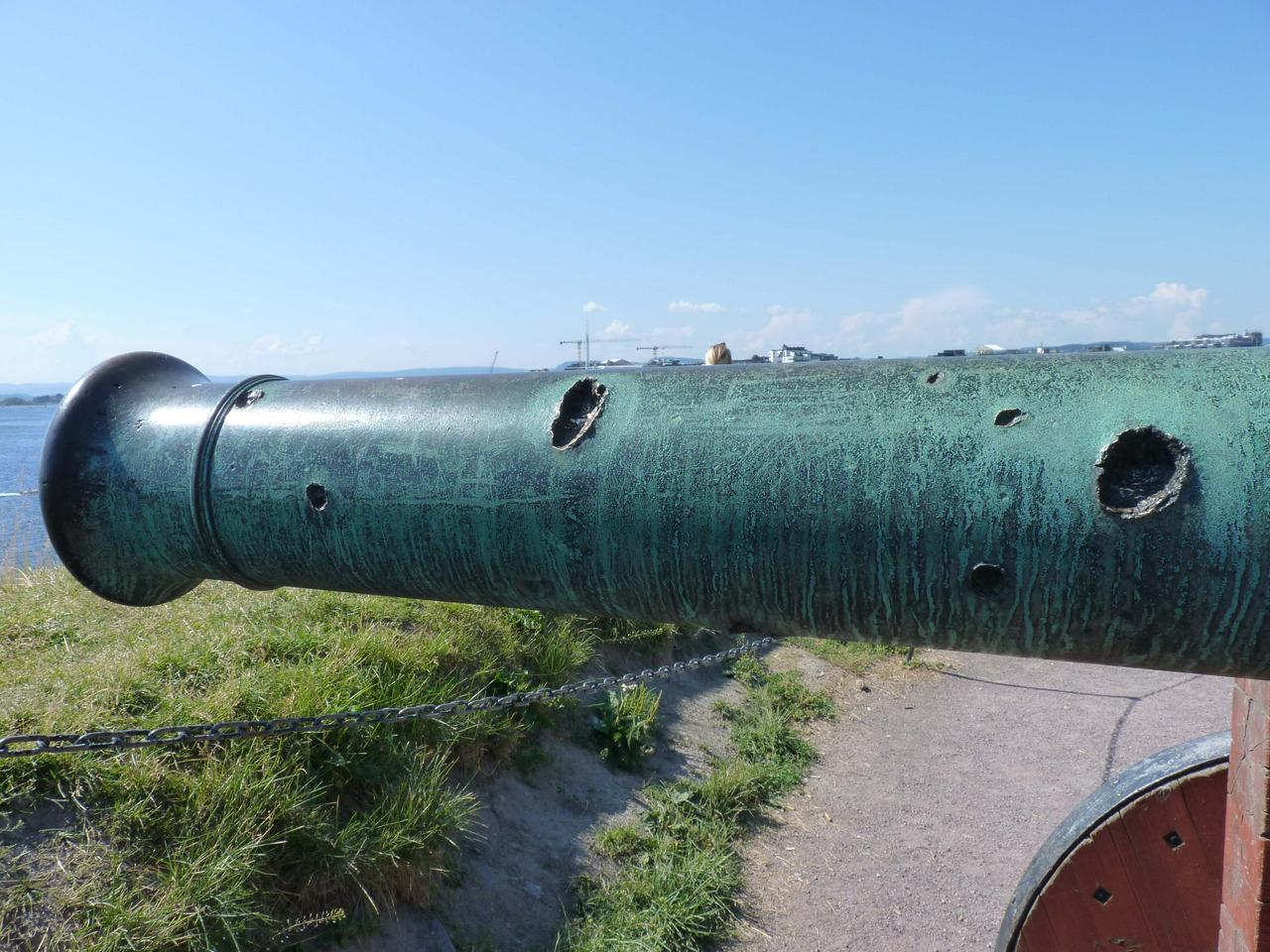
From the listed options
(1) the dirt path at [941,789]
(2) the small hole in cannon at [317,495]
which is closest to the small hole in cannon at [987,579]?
(2) the small hole in cannon at [317,495]

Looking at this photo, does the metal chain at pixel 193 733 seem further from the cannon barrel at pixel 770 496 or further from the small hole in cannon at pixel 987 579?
the small hole in cannon at pixel 987 579

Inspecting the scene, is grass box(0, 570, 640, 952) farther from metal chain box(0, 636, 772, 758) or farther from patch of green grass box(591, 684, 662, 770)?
patch of green grass box(591, 684, 662, 770)

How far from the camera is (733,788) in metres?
5.19

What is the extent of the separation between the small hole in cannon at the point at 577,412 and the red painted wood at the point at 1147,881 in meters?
1.56

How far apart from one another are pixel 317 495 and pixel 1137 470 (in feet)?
3.60

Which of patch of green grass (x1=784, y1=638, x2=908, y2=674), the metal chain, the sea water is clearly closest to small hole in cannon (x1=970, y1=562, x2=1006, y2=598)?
the sea water

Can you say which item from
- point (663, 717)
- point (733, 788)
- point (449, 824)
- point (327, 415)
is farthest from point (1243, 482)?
point (663, 717)

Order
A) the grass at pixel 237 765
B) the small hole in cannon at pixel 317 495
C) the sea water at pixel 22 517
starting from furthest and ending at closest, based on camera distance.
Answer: the sea water at pixel 22 517, the grass at pixel 237 765, the small hole in cannon at pixel 317 495

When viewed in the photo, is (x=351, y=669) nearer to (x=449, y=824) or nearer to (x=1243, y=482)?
(x=449, y=824)

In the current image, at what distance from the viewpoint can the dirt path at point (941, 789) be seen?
14.3ft

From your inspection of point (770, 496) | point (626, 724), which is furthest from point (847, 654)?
point (770, 496)

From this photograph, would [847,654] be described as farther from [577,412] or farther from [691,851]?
[577,412]

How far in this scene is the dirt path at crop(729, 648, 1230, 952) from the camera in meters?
4.35

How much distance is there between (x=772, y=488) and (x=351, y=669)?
3.32 meters
